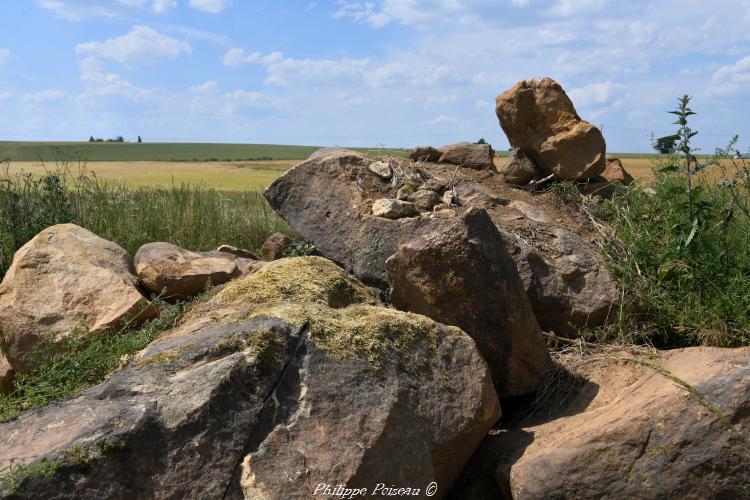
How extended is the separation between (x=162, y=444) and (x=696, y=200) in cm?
427

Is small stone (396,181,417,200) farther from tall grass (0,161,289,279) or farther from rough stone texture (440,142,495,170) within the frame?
tall grass (0,161,289,279)

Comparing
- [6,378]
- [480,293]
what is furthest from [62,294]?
[480,293]

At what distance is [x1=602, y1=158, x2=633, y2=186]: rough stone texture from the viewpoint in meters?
7.18

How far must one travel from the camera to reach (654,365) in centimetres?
425

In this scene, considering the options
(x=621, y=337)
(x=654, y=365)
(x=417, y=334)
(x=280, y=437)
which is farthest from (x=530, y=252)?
(x=280, y=437)

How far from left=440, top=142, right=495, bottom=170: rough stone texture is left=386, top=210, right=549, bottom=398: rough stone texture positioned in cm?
280

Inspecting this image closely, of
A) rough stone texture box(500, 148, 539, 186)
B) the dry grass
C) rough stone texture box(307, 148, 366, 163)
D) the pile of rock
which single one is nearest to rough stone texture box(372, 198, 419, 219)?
rough stone texture box(307, 148, 366, 163)

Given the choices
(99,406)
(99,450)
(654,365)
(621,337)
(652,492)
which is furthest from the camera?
(621,337)

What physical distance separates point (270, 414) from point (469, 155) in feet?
14.9

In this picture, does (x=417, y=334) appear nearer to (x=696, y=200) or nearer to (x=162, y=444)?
(x=162, y=444)

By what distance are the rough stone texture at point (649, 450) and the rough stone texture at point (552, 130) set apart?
122 inches

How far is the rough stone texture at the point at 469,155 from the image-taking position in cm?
713

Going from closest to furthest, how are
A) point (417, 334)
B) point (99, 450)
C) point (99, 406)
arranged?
1. point (99, 450)
2. point (99, 406)
3. point (417, 334)

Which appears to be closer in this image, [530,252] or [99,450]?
[99,450]
